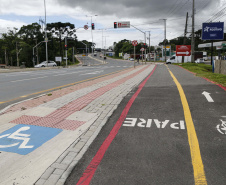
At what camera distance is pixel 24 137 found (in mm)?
4148

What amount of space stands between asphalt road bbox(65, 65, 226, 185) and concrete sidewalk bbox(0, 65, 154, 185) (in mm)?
234

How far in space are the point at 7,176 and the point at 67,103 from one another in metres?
4.03

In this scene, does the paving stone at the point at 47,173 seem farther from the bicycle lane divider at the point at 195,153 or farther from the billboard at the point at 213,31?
the billboard at the point at 213,31

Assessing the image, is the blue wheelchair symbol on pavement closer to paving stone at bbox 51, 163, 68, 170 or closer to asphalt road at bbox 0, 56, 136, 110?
paving stone at bbox 51, 163, 68, 170

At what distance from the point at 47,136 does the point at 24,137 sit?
0.42 meters

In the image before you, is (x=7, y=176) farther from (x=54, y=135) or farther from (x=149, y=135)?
(x=149, y=135)

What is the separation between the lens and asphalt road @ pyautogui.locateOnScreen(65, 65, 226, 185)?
2834mm

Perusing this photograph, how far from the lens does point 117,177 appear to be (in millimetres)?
2828

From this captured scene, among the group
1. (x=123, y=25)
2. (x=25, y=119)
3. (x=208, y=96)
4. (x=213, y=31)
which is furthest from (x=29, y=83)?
(x=213, y=31)

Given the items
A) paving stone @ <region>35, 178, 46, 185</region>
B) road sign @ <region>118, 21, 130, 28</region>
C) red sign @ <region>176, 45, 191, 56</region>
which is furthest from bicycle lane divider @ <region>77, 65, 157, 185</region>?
red sign @ <region>176, 45, 191, 56</region>

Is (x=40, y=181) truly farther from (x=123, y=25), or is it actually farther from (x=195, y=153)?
(x=123, y=25)

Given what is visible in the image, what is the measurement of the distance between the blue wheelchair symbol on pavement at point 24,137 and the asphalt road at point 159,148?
3.22ft

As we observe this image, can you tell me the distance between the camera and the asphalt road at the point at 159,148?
2.83 m

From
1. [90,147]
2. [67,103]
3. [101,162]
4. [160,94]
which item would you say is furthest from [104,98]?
[101,162]
